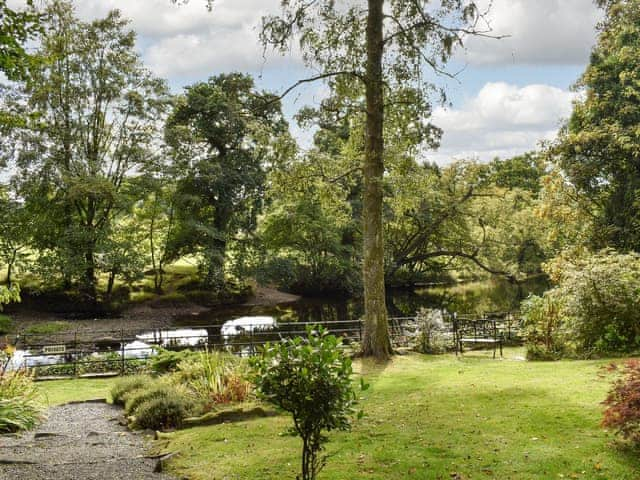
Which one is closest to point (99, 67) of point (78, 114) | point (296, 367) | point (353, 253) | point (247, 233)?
point (78, 114)

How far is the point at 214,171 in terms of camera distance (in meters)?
36.4

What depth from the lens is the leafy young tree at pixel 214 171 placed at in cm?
3669

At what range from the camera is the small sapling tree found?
505cm

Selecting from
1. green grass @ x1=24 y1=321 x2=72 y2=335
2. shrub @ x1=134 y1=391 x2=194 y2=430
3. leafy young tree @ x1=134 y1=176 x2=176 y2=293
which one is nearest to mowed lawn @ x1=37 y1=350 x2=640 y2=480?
shrub @ x1=134 y1=391 x2=194 y2=430

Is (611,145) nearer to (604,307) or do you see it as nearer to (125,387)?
(604,307)

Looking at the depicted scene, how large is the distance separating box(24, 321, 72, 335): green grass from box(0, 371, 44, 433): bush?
18.5 metres

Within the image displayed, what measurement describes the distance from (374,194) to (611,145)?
1235cm

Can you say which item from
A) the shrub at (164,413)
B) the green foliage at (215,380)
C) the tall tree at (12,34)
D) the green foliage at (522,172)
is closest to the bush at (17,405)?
the shrub at (164,413)

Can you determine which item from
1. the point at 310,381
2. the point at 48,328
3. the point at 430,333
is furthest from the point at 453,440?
the point at 48,328

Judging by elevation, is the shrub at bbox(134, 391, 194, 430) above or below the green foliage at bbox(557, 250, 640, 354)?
below

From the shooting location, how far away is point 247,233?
1586 inches

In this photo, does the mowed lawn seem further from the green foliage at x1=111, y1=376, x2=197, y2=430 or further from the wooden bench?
the wooden bench

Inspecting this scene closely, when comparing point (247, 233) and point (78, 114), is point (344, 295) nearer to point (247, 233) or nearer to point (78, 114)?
point (247, 233)

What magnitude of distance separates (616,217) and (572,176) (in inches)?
Result: 93.9
